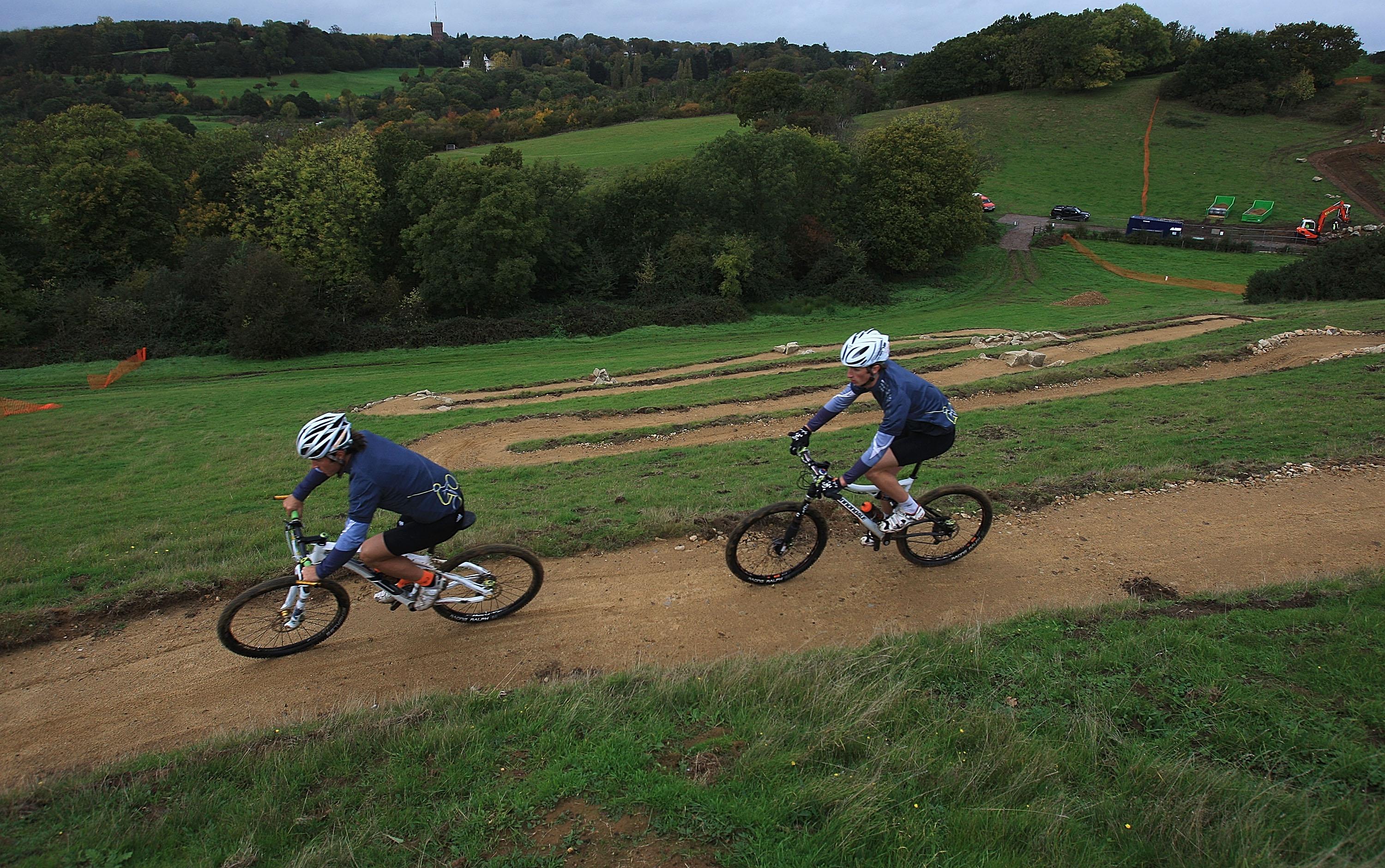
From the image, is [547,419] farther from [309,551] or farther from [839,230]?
[839,230]

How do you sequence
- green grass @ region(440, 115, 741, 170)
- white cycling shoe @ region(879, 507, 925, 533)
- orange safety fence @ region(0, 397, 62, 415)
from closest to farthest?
white cycling shoe @ region(879, 507, 925, 533) → orange safety fence @ region(0, 397, 62, 415) → green grass @ region(440, 115, 741, 170)

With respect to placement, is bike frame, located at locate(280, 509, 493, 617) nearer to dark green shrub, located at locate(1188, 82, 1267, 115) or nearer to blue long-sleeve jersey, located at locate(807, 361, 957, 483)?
blue long-sleeve jersey, located at locate(807, 361, 957, 483)

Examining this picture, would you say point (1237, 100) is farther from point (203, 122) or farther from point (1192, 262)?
point (203, 122)

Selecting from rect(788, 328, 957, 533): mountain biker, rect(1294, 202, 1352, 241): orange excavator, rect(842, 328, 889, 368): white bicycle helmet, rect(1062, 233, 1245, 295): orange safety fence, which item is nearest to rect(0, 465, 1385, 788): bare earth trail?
rect(788, 328, 957, 533): mountain biker

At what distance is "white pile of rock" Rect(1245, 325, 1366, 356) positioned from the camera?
21.2 meters

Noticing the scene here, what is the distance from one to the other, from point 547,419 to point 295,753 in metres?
14.8

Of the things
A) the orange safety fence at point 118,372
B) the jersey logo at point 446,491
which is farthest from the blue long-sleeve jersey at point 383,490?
the orange safety fence at point 118,372

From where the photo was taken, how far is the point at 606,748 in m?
5.29

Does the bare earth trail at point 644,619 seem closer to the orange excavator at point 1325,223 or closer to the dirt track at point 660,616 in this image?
the dirt track at point 660,616

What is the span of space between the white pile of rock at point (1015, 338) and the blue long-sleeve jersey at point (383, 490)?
23887mm

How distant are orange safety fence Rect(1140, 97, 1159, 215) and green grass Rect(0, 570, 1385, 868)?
79015 mm

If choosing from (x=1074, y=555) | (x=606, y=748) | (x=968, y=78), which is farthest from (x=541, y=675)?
(x=968, y=78)

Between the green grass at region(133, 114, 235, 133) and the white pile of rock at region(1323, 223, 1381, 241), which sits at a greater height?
the green grass at region(133, 114, 235, 133)

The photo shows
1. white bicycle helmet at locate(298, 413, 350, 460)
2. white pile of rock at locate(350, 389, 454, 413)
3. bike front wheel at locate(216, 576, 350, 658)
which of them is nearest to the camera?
white bicycle helmet at locate(298, 413, 350, 460)
